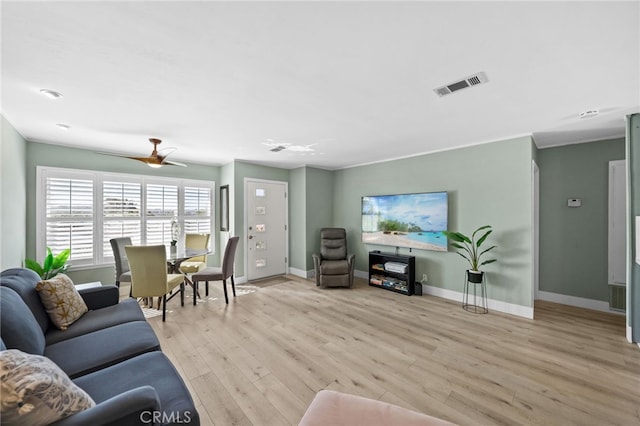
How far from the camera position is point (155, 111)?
2619 millimetres

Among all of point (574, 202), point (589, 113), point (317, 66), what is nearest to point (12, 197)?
point (317, 66)

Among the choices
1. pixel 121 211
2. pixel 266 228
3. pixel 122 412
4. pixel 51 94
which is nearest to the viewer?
pixel 122 412

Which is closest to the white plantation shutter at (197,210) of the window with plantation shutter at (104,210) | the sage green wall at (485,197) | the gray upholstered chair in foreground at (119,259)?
the window with plantation shutter at (104,210)

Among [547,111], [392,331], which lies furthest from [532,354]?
[547,111]

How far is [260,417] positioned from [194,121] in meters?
2.90

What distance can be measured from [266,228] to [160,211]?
202cm

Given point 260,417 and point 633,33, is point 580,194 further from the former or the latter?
point 260,417

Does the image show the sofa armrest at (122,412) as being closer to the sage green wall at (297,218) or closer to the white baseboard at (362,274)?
the sage green wall at (297,218)

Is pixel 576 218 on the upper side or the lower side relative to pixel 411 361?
upper

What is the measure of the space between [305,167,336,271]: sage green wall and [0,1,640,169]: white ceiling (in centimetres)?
240

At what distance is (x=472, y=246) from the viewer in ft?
12.4

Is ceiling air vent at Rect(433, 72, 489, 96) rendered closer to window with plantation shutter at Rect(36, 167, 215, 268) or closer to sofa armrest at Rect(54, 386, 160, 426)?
sofa armrest at Rect(54, 386, 160, 426)

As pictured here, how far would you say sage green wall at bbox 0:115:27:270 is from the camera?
2.78m

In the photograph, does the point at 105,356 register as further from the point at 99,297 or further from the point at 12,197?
the point at 12,197
